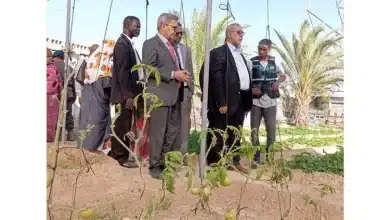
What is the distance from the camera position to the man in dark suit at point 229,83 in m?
3.47

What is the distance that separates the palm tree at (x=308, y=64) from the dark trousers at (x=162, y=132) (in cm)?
103

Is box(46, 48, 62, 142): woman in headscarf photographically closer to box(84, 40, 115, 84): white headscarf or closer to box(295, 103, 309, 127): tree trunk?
box(84, 40, 115, 84): white headscarf

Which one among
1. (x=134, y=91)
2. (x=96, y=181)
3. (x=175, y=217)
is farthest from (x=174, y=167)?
(x=134, y=91)

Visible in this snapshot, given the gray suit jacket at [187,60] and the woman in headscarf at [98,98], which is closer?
the gray suit jacket at [187,60]

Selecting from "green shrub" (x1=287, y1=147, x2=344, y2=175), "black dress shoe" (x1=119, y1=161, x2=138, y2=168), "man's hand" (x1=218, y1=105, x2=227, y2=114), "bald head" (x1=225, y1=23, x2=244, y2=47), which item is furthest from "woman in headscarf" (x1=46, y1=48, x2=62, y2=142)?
"green shrub" (x1=287, y1=147, x2=344, y2=175)

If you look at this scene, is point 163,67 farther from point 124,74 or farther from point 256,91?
point 256,91

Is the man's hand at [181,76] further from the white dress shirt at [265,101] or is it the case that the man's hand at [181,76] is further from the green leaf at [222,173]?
the green leaf at [222,173]

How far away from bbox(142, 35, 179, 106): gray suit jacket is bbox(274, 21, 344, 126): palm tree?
961 mm

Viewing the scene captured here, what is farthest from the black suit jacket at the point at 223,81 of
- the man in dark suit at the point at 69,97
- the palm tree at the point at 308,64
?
the man in dark suit at the point at 69,97

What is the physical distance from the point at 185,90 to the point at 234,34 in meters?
0.54

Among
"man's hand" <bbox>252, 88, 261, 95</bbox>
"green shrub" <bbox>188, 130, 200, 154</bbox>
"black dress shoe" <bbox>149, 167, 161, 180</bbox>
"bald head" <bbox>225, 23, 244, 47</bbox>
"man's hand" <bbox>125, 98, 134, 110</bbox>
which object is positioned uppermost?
"bald head" <bbox>225, 23, 244, 47</bbox>

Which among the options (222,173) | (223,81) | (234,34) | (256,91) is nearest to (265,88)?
(256,91)

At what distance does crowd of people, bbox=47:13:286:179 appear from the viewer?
10.6 ft

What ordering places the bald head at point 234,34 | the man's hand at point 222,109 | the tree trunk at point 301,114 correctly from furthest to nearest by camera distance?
1. the tree trunk at point 301,114
2. the bald head at point 234,34
3. the man's hand at point 222,109
